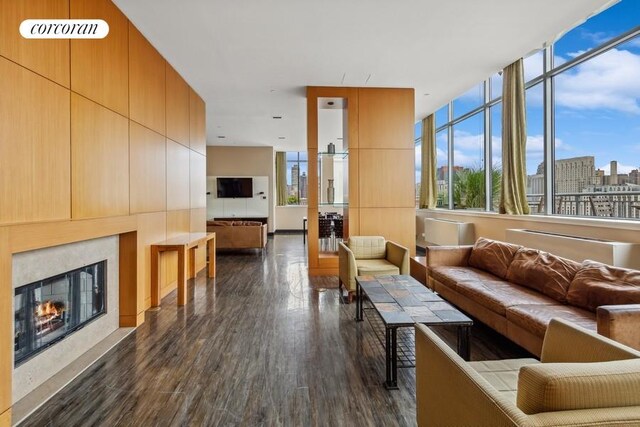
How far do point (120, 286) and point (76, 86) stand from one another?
2.00 meters

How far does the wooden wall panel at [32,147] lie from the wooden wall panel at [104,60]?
0.35 m

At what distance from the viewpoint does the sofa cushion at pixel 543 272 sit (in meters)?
3.16

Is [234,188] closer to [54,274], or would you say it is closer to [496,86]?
[496,86]

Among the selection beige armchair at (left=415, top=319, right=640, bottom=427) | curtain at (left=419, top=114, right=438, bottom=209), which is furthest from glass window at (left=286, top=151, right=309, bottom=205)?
beige armchair at (left=415, top=319, right=640, bottom=427)

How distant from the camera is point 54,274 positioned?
2717 millimetres

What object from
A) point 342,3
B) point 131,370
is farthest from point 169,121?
point 131,370

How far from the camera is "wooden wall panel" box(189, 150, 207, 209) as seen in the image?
6.18m

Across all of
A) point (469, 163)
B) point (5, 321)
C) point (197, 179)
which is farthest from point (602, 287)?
point (197, 179)

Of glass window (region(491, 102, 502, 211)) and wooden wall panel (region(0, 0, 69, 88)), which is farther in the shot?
glass window (region(491, 102, 502, 211))

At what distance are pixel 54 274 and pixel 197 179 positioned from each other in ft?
12.8

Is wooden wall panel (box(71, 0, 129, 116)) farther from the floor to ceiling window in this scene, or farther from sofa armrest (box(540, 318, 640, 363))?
the floor to ceiling window

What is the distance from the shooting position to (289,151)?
1379 centimetres

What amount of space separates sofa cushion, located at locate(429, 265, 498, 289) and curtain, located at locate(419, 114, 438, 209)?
443 centimetres

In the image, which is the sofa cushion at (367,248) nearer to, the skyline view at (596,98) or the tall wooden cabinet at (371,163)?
the tall wooden cabinet at (371,163)
